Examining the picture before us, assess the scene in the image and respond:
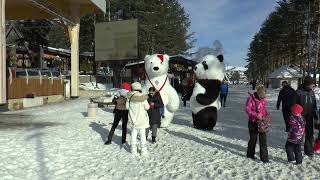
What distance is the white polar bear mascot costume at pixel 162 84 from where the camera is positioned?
14578mm

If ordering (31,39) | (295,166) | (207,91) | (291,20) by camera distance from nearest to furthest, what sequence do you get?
(295,166) → (207,91) → (31,39) → (291,20)

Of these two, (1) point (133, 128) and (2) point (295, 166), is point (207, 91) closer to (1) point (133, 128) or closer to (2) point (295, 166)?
(1) point (133, 128)

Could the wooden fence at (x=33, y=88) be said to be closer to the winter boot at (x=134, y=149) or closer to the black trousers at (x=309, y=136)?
the winter boot at (x=134, y=149)

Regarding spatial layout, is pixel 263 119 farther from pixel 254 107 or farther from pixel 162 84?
pixel 162 84

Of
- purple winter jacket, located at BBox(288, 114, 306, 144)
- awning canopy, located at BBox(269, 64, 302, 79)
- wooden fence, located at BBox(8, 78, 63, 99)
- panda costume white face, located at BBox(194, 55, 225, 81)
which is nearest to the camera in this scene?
purple winter jacket, located at BBox(288, 114, 306, 144)

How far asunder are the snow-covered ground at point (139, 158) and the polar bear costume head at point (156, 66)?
1798mm

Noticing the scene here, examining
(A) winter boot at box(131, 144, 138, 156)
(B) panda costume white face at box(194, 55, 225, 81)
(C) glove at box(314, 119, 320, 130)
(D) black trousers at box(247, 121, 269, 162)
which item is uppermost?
(B) panda costume white face at box(194, 55, 225, 81)

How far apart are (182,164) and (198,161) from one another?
429mm

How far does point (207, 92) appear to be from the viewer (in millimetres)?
14281

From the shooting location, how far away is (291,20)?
59.9m

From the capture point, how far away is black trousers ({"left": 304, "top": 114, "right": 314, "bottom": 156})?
9.62m

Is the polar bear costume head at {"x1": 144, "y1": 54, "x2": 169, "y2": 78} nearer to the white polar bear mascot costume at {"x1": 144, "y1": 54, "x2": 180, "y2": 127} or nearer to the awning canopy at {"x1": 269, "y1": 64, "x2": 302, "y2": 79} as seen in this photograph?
the white polar bear mascot costume at {"x1": 144, "y1": 54, "x2": 180, "y2": 127}

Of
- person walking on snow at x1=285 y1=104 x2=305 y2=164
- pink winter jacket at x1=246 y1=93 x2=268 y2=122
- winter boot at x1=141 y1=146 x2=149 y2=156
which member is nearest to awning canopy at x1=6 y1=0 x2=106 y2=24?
winter boot at x1=141 y1=146 x2=149 y2=156

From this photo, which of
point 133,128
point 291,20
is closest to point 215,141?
point 133,128
